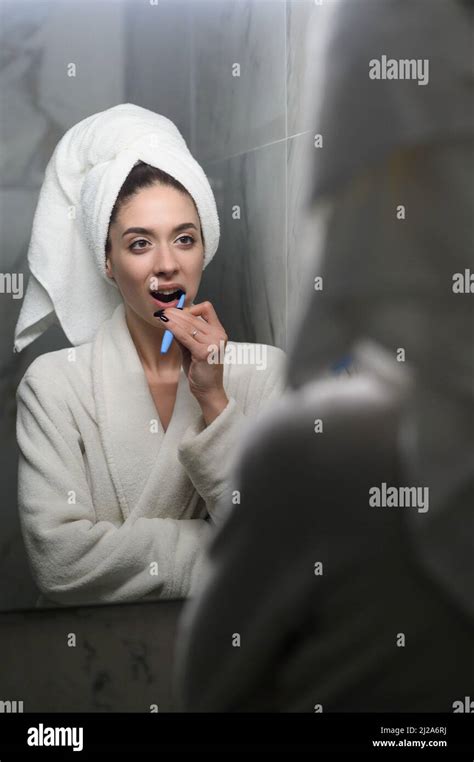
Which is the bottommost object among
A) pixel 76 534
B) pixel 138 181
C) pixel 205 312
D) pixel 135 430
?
pixel 76 534

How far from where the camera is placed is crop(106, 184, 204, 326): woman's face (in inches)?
36.7

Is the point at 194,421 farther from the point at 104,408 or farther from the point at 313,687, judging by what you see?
the point at 313,687

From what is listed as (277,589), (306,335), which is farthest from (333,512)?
(306,335)

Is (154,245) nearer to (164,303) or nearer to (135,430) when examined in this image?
(164,303)

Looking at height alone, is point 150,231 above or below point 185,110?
below

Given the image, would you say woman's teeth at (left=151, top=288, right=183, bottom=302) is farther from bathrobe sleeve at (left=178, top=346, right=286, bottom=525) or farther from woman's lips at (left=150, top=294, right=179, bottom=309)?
bathrobe sleeve at (left=178, top=346, right=286, bottom=525)

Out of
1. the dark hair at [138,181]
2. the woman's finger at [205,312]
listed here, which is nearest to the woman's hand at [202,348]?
the woman's finger at [205,312]

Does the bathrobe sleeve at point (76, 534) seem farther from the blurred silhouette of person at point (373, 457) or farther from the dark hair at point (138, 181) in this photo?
the dark hair at point (138, 181)

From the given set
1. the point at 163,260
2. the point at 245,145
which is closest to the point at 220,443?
the point at 163,260

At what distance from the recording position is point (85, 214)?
94 cm

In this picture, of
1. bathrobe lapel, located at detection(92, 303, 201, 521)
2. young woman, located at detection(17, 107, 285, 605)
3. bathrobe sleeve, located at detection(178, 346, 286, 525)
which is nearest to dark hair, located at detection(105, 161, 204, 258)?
young woman, located at detection(17, 107, 285, 605)

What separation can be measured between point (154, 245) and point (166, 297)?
0.06m

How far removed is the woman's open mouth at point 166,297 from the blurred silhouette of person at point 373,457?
18cm

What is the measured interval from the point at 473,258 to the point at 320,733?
54 centimetres
